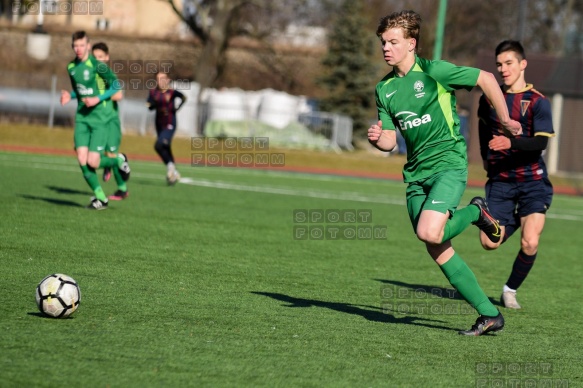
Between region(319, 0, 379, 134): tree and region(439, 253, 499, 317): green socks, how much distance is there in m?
32.5

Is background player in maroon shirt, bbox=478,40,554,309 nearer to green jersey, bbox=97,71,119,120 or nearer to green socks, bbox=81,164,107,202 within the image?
green socks, bbox=81,164,107,202

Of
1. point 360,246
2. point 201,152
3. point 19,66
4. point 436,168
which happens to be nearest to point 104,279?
point 436,168

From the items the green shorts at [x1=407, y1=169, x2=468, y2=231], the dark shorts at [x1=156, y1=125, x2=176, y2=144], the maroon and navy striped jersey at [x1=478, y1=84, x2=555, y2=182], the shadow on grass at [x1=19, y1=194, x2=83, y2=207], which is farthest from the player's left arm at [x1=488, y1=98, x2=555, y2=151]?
the dark shorts at [x1=156, y1=125, x2=176, y2=144]

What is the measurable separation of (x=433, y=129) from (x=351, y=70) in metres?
34.4

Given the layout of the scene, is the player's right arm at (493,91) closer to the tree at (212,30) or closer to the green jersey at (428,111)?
the green jersey at (428,111)

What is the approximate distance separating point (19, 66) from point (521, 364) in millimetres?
44549

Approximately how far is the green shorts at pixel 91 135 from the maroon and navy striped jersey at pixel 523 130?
5.86 meters

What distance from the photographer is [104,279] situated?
7699mm

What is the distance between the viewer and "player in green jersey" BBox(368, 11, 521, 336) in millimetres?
6570

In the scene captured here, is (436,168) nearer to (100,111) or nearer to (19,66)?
(100,111)

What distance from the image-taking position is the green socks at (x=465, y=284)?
6684 millimetres

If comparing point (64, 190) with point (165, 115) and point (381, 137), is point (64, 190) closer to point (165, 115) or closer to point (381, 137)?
point (165, 115)

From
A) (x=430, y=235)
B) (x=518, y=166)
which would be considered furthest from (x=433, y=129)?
(x=518, y=166)

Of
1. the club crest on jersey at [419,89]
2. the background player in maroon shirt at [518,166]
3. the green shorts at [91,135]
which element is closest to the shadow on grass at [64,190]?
the green shorts at [91,135]
